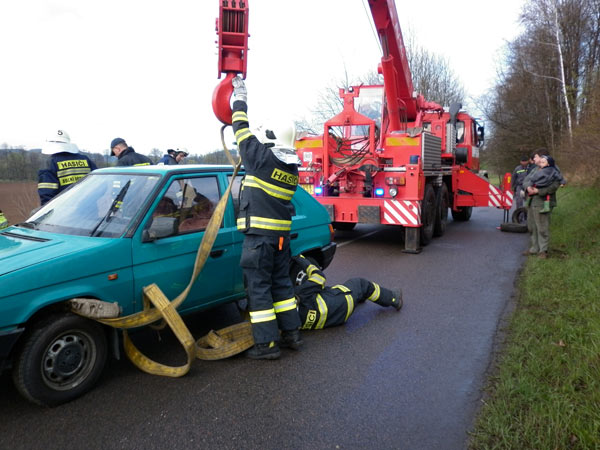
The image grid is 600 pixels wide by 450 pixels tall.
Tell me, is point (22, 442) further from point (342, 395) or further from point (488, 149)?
point (488, 149)

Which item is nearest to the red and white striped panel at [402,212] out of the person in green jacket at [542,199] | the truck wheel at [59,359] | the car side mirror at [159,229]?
the person in green jacket at [542,199]

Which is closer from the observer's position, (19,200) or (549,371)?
(549,371)

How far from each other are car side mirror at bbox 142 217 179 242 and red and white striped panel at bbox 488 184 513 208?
32.6 ft

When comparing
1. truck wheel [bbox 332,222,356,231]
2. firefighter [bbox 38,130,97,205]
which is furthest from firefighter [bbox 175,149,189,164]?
truck wheel [bbox 332,222,356,231]

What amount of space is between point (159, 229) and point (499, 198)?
1018 cm

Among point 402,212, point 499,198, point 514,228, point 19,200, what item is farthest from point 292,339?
point 19,200

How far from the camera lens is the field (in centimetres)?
1127

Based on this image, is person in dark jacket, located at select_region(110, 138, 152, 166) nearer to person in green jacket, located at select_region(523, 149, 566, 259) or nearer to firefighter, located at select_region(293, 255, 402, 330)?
firefighter, located at select_region(293, 255, 402, 330)

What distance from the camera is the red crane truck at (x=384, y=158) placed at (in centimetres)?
830

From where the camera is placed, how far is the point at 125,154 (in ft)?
22.4

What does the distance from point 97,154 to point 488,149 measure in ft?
111

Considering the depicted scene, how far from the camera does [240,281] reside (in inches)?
166

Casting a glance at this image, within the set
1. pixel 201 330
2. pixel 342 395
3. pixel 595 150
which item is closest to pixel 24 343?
pixel 201 330

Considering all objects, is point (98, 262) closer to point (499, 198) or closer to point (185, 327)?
point (185, 327)
